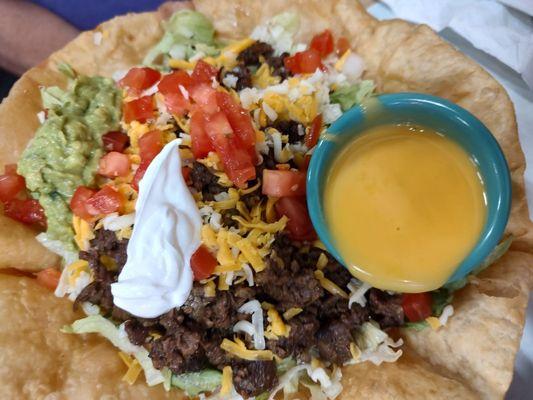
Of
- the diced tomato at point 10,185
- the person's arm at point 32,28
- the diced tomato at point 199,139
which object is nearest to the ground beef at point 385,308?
the diced tomato at point 199,139

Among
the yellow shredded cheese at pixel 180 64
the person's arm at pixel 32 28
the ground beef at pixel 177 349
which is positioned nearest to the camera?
the ground beef at pixel 177 349

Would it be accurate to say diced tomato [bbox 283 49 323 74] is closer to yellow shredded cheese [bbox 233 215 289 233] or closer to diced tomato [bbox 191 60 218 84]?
diced tomato [bbox 191 60 218 84]

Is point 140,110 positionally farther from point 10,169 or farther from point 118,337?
point 118,337

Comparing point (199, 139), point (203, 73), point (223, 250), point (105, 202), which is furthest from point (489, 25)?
point (105, 202)

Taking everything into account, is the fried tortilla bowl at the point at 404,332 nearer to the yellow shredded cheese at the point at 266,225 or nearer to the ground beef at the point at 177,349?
the ground beef at the point at 177,349

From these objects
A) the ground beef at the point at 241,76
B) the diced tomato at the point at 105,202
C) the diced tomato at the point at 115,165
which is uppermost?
Result: the ground beef at the point at 241,76

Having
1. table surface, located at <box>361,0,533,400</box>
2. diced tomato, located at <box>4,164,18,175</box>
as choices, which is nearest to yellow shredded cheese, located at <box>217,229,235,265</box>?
diced tomato, located at <box>4,164,18,175</box>
